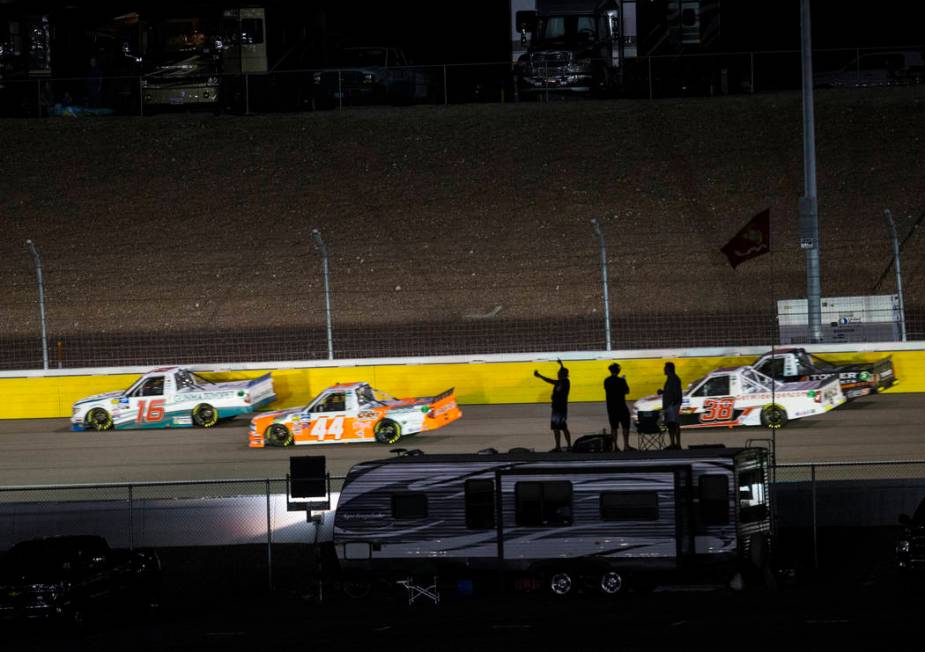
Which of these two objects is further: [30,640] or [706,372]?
[706,372]

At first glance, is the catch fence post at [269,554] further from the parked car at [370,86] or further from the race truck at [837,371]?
the parked car at [370,86]

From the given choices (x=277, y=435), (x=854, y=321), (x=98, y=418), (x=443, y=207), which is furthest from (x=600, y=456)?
(x=443, y=207)

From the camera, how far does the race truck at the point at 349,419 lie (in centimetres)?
2284

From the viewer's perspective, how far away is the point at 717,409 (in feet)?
74.6

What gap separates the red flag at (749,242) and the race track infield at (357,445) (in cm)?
278

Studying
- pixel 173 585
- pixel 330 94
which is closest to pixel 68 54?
pixel 330 94

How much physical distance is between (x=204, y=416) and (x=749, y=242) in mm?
9463

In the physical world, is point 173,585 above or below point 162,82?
below

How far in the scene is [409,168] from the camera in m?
39.4

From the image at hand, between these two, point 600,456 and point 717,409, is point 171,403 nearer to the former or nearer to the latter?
point 717,409

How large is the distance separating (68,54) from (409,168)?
13530 millimetres

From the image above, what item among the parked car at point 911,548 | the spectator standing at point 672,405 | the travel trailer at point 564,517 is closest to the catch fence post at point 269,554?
the travel trailer at point 564,517

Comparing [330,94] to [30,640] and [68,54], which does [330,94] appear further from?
[30,640]

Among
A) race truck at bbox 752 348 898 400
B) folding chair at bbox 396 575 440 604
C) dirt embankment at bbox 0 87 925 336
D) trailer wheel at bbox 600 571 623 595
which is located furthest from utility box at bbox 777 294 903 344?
folding chair at bbox 396 575 440 604
